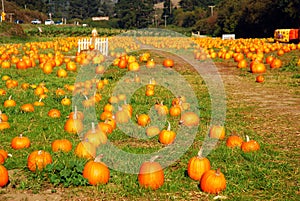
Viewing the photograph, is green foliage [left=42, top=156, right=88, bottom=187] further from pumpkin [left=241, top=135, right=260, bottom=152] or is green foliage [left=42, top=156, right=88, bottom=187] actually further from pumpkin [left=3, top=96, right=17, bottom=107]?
pumpkin [left=3, top=96, right=17, bottom=107]

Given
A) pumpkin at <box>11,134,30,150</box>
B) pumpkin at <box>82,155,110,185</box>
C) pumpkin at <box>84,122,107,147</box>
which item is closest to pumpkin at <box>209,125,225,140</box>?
pumpkin at <box>84,122,107,147</box>

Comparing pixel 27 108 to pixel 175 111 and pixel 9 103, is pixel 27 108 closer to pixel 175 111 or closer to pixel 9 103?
pixel 9 103

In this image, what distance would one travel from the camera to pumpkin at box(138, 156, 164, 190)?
5.58 meters

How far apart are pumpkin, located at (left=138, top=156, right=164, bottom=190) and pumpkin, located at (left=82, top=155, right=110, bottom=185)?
443 millimetres

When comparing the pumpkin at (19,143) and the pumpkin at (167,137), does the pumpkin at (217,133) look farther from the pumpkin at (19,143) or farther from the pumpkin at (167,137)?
the pumpkin at (19,143)

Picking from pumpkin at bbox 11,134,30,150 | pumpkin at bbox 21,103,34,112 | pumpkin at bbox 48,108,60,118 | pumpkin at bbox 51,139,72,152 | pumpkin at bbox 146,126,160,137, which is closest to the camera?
pumpkin at bbox 51,139,72,152

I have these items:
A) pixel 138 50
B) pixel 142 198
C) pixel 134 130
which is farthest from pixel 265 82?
pixel 138 50

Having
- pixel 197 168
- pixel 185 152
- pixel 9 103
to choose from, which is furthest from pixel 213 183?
pixel 9 103

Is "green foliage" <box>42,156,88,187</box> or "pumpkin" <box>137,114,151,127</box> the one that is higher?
"pumpkin" <box>137,114,151,127</box>

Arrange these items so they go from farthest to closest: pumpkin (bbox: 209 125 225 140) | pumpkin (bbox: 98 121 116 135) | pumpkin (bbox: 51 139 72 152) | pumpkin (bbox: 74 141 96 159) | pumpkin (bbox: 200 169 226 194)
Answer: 1. pumpkin (bbox: 98 121 116 135)
2. pumpkin (bbox: 209 125 225 140)
3. pumpkin (bbox: 51 139 72 152)
4. pumpkin (bbox: 74 141 96 159)
5. pumpkin (bbox: 200 169 226 194)

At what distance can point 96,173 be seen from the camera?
5.65 metres

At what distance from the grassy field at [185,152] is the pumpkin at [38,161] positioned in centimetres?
11

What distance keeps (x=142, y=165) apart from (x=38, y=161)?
143 centimetres

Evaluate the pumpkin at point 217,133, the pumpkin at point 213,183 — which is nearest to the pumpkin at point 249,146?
the pumpkin at point 217,133
